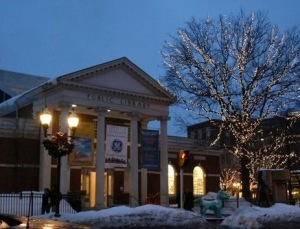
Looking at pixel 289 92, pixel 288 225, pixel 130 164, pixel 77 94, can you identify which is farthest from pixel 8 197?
pixel 289 92

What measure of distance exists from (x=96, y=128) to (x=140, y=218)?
19.3 meters

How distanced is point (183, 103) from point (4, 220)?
108ft

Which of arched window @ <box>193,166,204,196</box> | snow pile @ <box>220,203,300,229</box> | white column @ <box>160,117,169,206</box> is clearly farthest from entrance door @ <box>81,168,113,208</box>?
snow pile @ <box>220,203,300,229</box>

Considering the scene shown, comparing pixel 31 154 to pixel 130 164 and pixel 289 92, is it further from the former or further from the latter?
pixel 289 92

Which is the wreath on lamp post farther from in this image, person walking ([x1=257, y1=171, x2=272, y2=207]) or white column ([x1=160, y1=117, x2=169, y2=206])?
white column ([x1=160, y1=117, x2=169, y2=206])

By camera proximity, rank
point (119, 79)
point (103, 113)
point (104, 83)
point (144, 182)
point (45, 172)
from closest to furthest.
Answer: point (45, 172), point (103, 113), point (104, 83), point (119, 79), point (144, 182)

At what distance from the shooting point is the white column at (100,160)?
35.1m

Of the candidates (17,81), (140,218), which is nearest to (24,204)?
(140,218)

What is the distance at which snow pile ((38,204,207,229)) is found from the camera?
19.5m

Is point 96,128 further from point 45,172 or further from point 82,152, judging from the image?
point 45,172

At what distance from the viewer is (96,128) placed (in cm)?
3862

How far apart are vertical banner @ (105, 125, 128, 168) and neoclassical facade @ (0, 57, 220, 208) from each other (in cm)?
7

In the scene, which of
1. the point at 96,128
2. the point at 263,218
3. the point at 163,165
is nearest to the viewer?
the point at 263,218

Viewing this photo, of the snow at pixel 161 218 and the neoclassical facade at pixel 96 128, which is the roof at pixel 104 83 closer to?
the neoclassical facade at pixel 96 128
